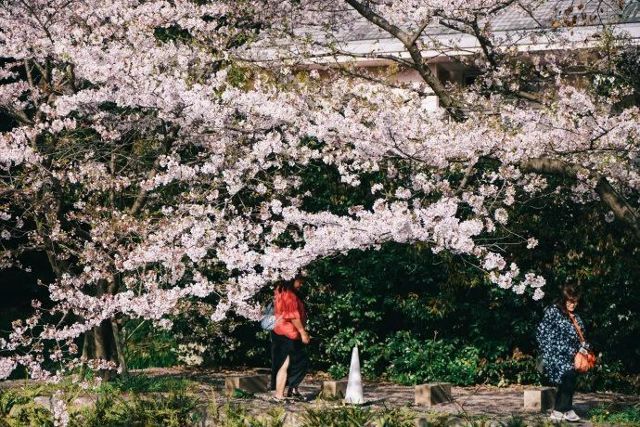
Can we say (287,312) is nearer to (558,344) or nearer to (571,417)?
(558,344)

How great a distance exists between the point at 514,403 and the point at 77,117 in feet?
19.2

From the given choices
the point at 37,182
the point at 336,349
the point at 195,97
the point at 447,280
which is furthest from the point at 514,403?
the point at 37,182

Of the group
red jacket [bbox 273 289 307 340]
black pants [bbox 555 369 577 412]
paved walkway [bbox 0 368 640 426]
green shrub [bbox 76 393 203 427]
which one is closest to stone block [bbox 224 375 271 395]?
paved walkway [bbox 0 368 640 426]

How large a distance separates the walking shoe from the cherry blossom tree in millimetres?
1167

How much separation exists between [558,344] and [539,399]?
860 mm

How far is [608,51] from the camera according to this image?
9.98 m

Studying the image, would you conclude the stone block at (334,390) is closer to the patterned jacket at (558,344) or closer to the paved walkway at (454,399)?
the paved walkway at (454,399)

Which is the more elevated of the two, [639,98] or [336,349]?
[639,98]

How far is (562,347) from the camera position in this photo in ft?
32.1

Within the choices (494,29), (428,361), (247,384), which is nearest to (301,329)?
(247,384)

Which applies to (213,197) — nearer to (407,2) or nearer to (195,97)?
(195,97)

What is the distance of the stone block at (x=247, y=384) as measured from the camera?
1116 centimetres

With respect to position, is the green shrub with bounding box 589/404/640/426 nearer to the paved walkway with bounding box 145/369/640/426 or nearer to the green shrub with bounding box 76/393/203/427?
the paved walkway with bounding box 145/369/640/426

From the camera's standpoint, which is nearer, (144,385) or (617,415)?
(617,415)
